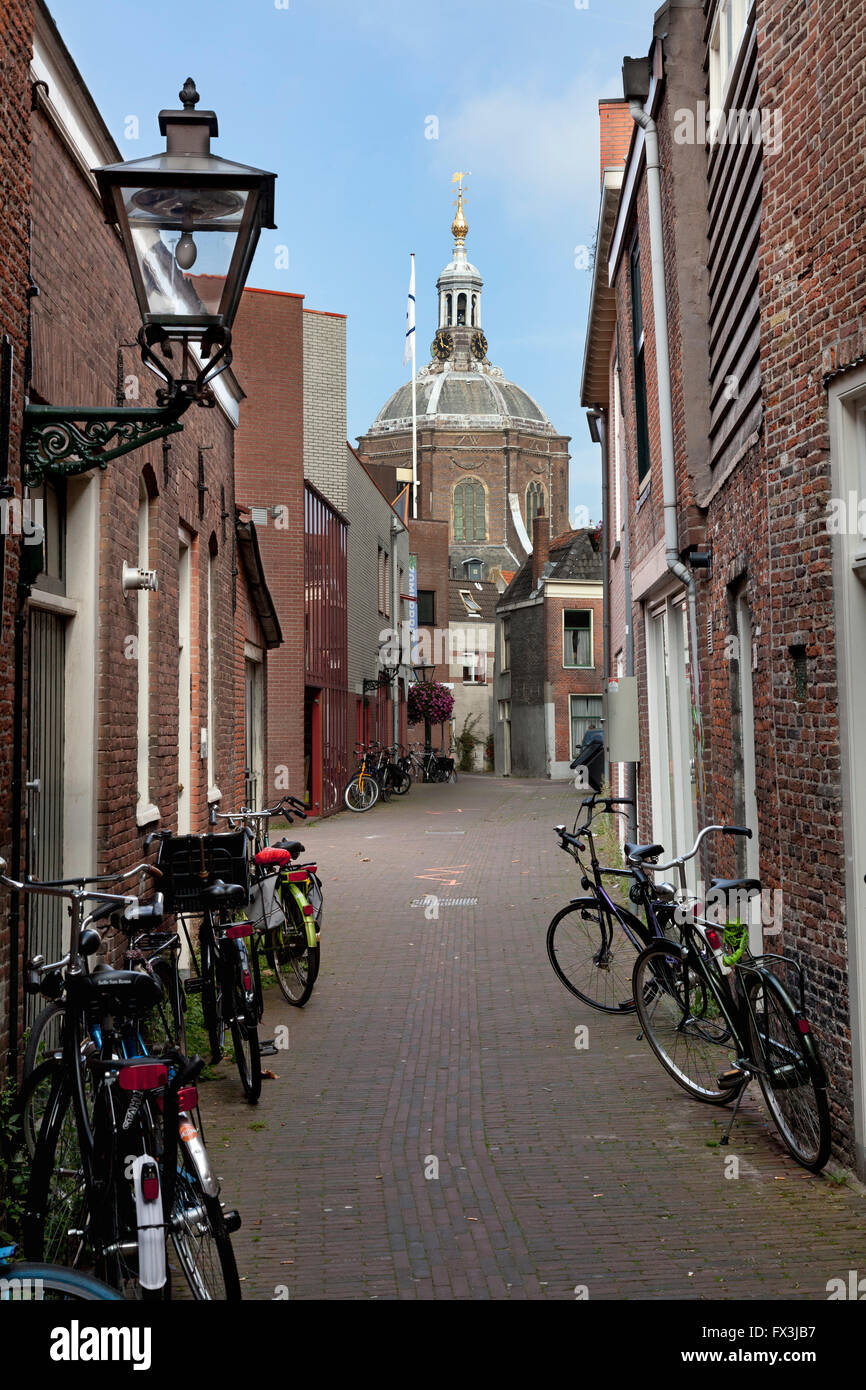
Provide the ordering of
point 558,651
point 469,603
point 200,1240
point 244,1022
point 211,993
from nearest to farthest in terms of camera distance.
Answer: point 200,1240 → point 244,1022 → point 211,993 → point 558,651 → point 469,603

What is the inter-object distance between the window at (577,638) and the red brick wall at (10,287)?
121 feet

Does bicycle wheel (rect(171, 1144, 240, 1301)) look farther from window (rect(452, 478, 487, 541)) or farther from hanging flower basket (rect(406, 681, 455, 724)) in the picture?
window (rect(452, 478, 487, 541))

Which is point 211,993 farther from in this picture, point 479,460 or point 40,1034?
point 479,460

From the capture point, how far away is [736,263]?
769 cm

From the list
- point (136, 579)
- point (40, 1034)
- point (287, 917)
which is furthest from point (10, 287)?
point (287, 917)

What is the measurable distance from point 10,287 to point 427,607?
1918 inches

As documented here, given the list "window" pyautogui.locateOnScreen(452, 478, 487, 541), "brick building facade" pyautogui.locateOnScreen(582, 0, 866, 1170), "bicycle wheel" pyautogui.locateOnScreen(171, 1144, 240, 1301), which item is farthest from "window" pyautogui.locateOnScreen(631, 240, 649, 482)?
"window" pyautogui.locateOnScreen(452, 478, 487, 541)

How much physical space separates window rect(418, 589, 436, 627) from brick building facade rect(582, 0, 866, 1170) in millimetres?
40749

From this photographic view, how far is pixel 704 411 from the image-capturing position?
9.13 meters

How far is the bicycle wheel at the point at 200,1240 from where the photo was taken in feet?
11.4

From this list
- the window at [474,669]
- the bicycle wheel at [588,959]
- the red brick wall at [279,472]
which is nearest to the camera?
the bicycle wheel at [588,959]

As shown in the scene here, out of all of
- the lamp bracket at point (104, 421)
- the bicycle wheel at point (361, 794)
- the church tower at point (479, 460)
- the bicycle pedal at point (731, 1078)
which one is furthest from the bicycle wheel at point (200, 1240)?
the church tower at point (479, 460)

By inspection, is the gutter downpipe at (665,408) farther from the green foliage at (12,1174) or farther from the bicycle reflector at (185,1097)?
the bicycle reflector at (185,1097)
